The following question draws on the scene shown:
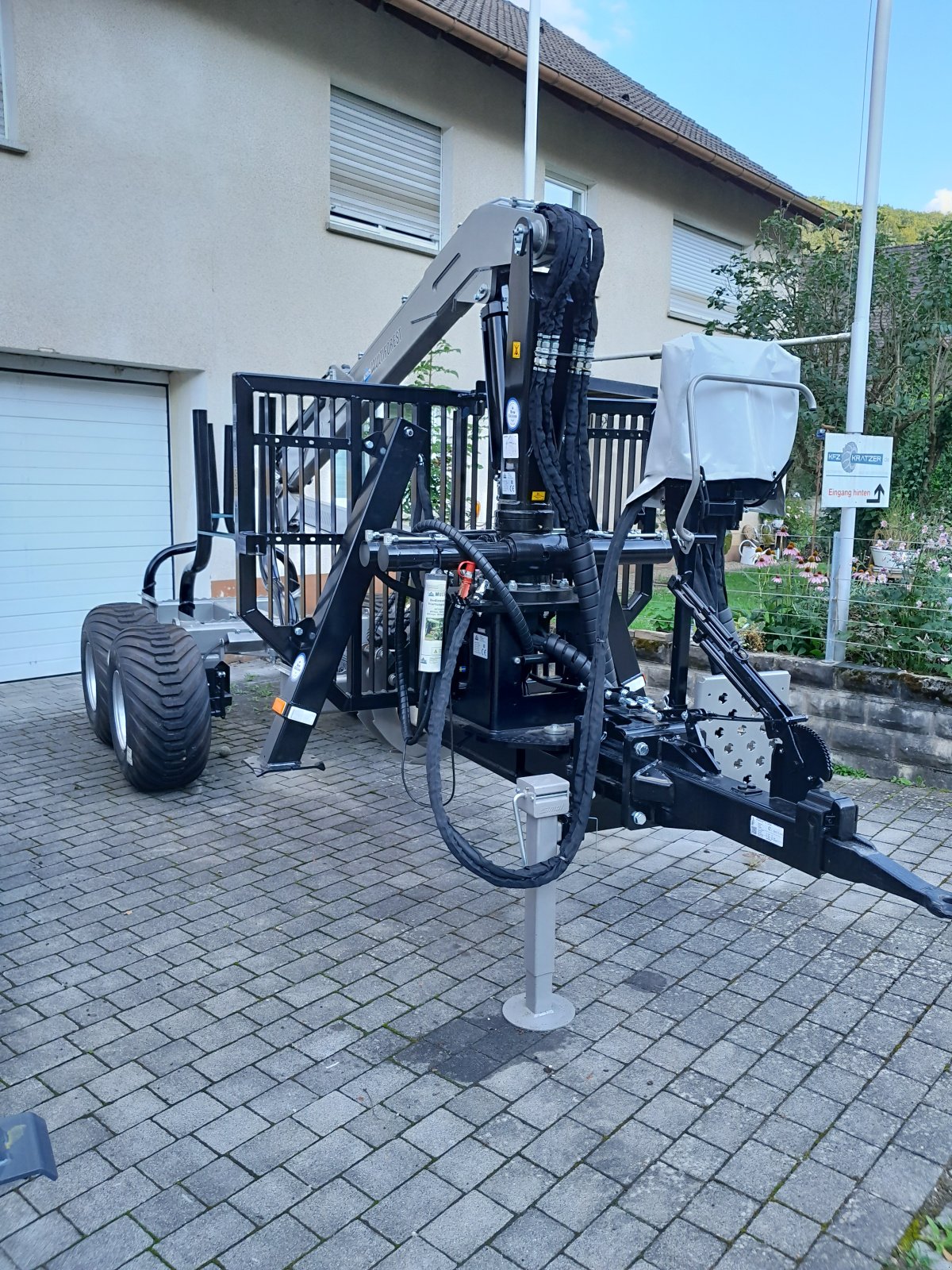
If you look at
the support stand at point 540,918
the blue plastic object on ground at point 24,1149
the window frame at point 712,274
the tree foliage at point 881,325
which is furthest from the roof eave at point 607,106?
the blue plastic object on ground at point 24,1149

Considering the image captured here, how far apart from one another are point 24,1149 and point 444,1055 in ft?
4.20

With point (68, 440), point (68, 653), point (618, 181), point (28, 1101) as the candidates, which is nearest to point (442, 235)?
point (618, 181)

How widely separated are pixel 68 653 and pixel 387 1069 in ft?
22.0

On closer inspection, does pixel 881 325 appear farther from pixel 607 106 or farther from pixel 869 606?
pixel 869 606

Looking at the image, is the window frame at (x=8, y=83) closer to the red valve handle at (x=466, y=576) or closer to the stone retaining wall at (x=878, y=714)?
the red valve handle at (x=466, y=576)

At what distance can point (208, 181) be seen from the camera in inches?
339

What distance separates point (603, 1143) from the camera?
2662 millimetres

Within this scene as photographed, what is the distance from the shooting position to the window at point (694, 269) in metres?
14.5

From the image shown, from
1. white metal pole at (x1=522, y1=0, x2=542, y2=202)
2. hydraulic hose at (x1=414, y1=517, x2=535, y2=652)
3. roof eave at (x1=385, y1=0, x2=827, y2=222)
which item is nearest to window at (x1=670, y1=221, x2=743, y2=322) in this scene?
roof eave at (x1=385, y1=0, x2=827, y2=222)

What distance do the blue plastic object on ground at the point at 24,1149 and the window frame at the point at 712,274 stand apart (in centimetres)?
1325

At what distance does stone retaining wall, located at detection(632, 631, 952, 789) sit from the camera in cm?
561

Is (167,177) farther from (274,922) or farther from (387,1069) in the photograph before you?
(387,1069)

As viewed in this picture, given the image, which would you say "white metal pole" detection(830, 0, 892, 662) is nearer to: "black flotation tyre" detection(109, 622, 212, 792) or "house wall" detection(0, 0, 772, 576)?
"black flotation tyre" detection(109, 622, 212, 792)

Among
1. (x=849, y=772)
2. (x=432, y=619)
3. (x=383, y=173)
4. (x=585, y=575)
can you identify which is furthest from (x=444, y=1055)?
(x=383, y=173)
